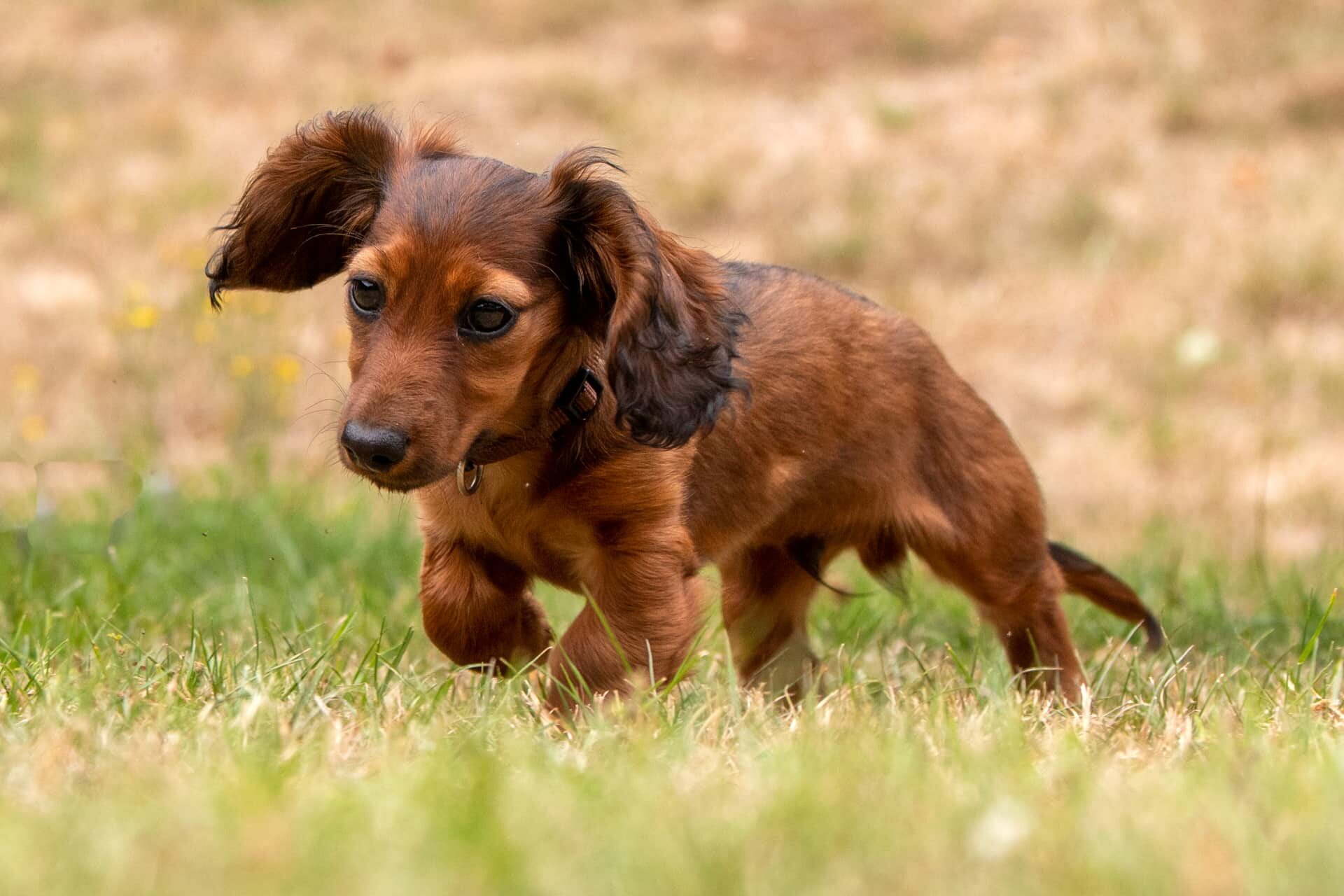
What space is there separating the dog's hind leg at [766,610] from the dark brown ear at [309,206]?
1194 mm

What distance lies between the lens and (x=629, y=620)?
2951 mm

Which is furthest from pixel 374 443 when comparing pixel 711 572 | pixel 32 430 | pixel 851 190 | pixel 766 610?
pixel 851 190

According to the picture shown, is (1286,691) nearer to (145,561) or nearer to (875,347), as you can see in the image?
(875,347)

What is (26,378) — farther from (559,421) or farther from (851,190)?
(851,190)

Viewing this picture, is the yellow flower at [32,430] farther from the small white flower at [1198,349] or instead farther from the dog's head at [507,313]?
the small white flower at [1198,349]

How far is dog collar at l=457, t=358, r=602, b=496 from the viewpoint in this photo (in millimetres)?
2939

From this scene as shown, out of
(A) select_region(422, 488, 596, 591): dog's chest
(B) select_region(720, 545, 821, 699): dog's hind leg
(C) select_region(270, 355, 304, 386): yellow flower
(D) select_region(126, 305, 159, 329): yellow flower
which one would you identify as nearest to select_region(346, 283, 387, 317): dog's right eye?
(A) select_region(422, 488, 596, 591): dog's chest

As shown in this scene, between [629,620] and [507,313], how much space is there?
1.93ft

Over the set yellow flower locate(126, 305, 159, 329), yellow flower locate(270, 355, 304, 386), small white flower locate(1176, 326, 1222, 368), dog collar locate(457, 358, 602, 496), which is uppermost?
dog collar locate(457, 358, 602, 496)

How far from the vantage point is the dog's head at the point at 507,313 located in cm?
268

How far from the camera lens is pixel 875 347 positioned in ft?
12.0

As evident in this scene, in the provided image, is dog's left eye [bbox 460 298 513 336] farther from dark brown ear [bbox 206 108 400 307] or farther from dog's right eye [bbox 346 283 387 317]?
dark brown ear [bbox 206 108 400 307]

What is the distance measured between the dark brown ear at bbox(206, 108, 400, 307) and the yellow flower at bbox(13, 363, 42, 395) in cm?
390

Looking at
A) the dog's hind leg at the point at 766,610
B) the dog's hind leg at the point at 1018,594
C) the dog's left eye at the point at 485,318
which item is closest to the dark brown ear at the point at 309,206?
the dog's left eye at the point at 485,318
